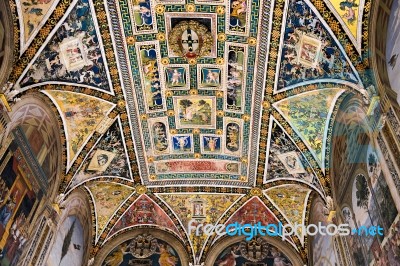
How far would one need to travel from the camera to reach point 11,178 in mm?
11430

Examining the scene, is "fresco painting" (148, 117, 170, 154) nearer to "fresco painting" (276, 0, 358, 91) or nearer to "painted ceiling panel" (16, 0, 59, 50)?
"fresco painting" (276, 0, 358, 91)

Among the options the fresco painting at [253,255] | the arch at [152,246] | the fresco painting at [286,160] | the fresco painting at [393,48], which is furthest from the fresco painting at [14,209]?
the fresco painting at [393,48]

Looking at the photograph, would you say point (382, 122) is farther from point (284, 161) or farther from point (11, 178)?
point (11, 178)

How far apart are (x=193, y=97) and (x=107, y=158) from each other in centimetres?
348

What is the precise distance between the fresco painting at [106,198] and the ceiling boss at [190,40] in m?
5.69

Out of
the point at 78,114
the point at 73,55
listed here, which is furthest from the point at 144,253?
the point at 73,55

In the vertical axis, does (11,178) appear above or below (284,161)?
below

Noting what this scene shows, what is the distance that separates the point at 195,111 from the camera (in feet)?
48.7

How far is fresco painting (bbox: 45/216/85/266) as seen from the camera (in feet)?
45.9

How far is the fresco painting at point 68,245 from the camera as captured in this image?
45.9 ft

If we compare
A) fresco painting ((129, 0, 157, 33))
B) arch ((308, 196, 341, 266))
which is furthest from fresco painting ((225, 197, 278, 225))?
fresco painting ((129, 0, 157, 33))

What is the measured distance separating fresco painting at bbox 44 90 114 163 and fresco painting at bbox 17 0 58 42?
6.67 ft

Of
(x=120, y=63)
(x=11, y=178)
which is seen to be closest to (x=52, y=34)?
(x=120, y=63)

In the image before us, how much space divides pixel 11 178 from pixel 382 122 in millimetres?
8675
